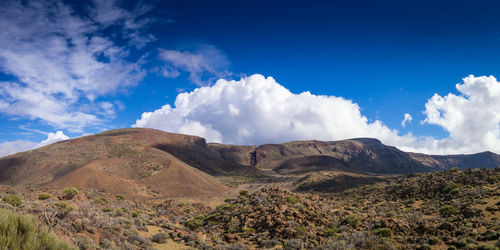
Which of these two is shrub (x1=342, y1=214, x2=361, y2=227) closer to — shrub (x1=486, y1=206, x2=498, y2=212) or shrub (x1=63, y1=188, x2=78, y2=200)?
shrub (x1=486, y1=206, x2=498, y2=212)

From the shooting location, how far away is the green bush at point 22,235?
19.8 feet

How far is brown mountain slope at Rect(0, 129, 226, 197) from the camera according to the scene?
181 feet

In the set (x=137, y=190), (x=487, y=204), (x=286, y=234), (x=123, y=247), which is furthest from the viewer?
(x=137, y=190)

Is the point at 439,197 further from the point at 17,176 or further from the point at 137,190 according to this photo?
the point at 17,176

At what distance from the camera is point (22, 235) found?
6453 millimetres

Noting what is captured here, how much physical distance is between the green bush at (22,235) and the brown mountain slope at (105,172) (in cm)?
5055

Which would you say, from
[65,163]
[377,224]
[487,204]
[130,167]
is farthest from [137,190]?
[487,204]

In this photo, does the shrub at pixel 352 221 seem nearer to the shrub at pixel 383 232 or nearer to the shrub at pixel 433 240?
the shrub at pixel 383 232

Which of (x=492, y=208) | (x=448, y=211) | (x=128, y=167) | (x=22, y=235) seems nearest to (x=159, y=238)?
(x=22, y=235)

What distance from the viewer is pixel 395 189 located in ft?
118

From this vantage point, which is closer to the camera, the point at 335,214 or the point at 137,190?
the point at 335,214

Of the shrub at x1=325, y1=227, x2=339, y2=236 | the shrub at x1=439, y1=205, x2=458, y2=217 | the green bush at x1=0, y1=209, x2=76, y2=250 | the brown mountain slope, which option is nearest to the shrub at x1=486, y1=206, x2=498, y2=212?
the shrub at x1=439, y1=205, x2=458, y2=217

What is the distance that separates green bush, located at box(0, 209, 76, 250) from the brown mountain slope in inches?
1990

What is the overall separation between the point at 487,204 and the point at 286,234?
16.6 m
